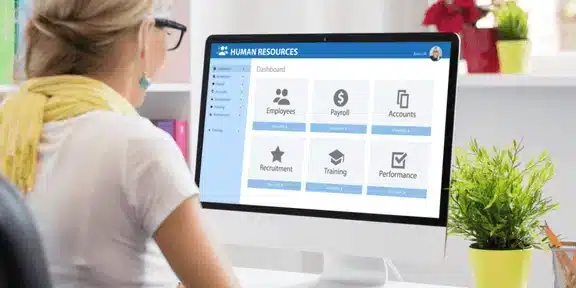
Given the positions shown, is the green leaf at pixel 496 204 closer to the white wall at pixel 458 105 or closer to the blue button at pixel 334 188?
the blue button at pixel 334 188

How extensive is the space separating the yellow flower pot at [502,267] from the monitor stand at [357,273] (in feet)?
0.76

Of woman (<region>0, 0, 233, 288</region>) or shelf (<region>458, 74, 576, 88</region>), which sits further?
shelf (<region>458, 74, 576, 88</region>)

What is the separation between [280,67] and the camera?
1.75 meters

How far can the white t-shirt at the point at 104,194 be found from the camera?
1227mm

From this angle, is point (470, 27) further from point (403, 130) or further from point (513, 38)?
point (403, 130)

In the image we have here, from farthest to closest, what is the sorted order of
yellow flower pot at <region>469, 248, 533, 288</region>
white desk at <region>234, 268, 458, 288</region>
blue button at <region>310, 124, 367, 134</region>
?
1. white desk at <region>234, 268, 458, 288</region>
2. blue button at <region>310, 124, 367, 134</region>
3. yellow flower pot at <region>469, 248, 533, 288</region>

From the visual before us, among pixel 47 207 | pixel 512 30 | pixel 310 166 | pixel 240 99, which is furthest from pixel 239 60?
pixel 512 30

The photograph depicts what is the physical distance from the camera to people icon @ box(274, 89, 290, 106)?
5.66 feet

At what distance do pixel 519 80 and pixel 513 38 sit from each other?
11 cm

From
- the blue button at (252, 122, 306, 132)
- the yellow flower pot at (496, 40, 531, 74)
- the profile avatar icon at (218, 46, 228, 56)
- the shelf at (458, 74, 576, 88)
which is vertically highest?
the yellow flower pot at (496, 40, 531, 74)

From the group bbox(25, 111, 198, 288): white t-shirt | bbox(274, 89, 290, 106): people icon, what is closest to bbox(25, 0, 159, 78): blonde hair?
bbox(25, 111, 198, 288): white t-shirt

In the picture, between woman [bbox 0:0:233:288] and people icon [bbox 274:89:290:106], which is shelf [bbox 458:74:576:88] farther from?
woman [bbox 0:0:233:288]

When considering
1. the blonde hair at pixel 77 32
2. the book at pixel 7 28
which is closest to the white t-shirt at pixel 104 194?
the blonde hair at pixel 77 32

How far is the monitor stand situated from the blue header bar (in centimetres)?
38
